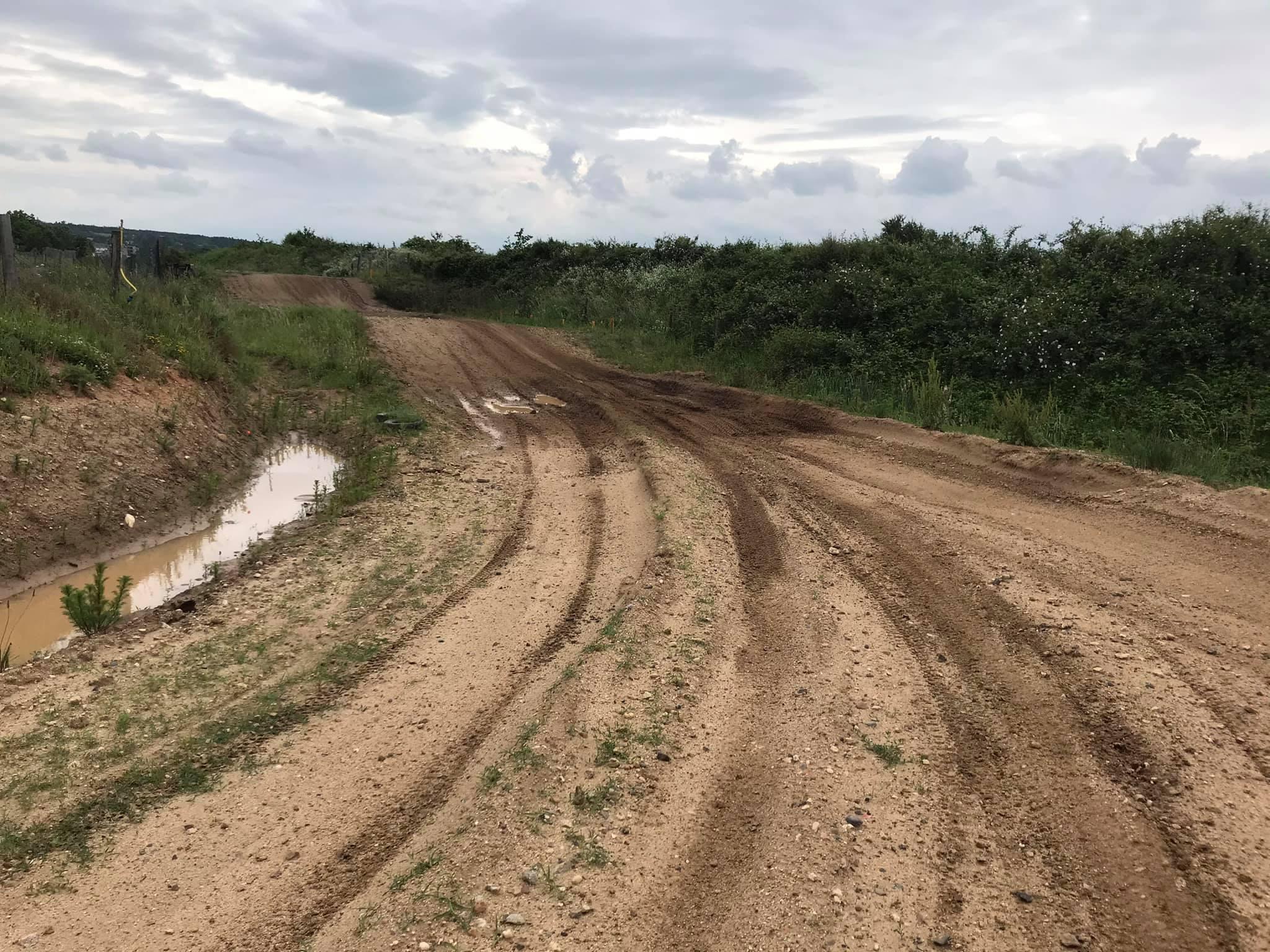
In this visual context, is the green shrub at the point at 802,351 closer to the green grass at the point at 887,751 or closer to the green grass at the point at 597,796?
the green grass at the point at 887,751

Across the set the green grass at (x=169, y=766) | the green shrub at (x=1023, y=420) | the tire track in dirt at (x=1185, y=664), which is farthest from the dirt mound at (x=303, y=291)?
the tire track in dirt at (x=1185, y=664)

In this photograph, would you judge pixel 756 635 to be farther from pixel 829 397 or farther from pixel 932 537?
pixel 829 397

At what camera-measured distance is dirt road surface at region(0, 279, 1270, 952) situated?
322cm

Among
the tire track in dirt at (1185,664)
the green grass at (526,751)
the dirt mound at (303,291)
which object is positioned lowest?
the green grass at (526,751)

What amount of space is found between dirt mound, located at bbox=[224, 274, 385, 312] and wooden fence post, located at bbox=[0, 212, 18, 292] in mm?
15879

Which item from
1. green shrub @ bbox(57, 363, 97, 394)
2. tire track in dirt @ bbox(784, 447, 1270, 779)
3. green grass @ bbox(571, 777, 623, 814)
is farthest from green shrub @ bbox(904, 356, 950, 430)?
green shrub @ bbox(57, 363, 97, 394)

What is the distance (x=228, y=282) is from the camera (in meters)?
30.4

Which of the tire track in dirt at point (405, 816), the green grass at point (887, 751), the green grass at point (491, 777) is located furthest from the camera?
the green grass at point (887, 751)

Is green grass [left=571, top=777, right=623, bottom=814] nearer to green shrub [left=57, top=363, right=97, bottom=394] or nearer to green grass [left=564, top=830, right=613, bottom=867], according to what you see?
green grass [left=564, top=830, right=613, bottom=867]

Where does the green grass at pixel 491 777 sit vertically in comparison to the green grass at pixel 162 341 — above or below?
below

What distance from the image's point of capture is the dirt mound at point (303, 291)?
29.3 m

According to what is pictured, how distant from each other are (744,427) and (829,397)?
230cm

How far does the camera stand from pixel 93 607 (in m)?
5.99

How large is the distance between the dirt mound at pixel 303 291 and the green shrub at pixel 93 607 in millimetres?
23267
